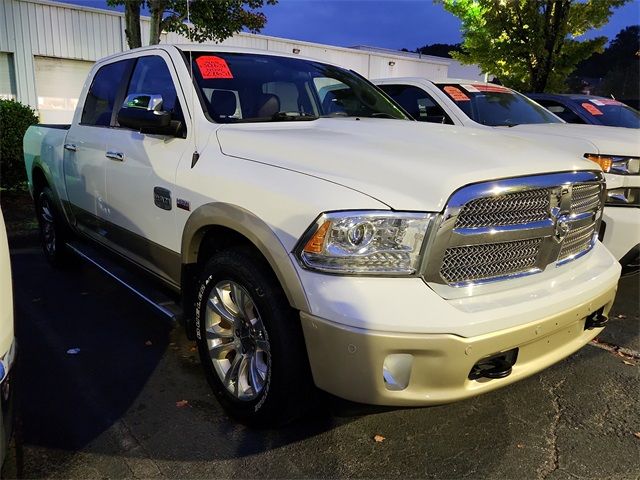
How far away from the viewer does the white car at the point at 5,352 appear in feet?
5.72

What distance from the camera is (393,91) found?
659 cm

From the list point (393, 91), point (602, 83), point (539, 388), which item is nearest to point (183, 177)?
point (539, 388)

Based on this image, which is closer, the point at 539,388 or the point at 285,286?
the point at 285,286

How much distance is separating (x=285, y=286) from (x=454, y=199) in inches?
30.1

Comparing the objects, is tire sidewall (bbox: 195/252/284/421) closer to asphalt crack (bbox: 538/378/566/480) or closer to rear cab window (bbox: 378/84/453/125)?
asphalt crack (bbox: 538/378/566/480)

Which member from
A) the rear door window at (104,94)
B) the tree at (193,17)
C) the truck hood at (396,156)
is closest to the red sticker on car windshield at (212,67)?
the truck hood at (396,156)

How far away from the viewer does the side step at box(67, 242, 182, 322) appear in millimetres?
3349

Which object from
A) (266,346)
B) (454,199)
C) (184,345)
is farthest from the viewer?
(184,345)

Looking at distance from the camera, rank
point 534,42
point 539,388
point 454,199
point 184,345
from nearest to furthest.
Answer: point 454,199 → point 539,388 → point 184,345 → point 534,42

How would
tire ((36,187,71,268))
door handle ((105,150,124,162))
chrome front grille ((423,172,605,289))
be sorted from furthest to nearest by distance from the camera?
tire ((36,187,71,268)) < door handle ((105,150,124,162)) < chrome front grille ((423,172,605,289))

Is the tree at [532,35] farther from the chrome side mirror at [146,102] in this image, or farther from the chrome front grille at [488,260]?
the chrome front grille at [488,260]

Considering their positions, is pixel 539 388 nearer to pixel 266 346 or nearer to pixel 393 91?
pixel 266 346

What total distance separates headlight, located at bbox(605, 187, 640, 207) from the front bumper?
2501 millimetres

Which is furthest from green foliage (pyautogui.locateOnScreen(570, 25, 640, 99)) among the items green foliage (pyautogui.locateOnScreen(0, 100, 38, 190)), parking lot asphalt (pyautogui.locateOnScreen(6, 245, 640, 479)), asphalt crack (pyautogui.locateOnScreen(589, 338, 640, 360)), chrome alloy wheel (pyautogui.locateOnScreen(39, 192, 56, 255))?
parking lot asphalt (pyautogui.locateOnScreen(6, 245, 640, 479))
